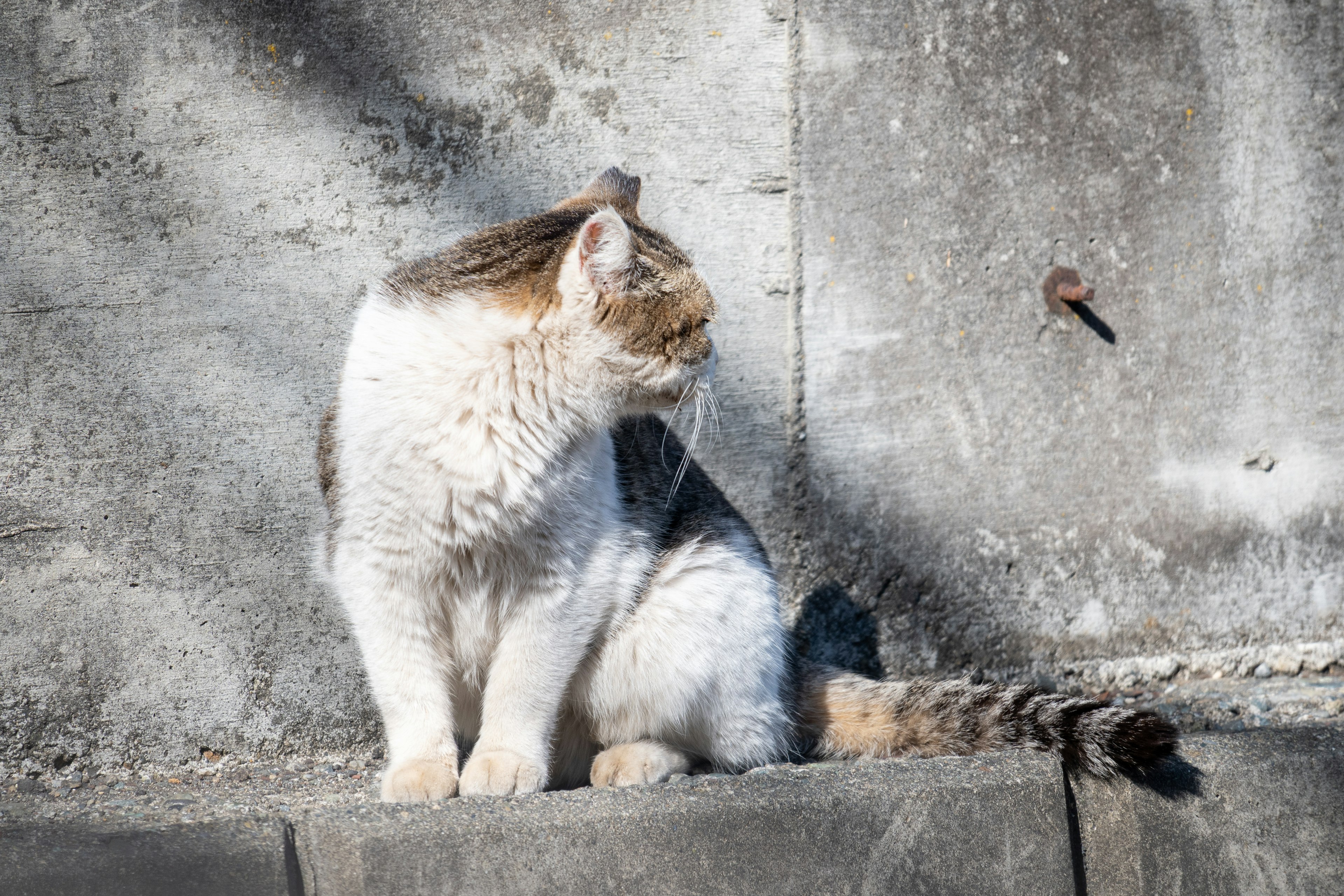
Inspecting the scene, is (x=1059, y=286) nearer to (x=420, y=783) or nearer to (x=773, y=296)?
(x=773, y=296)

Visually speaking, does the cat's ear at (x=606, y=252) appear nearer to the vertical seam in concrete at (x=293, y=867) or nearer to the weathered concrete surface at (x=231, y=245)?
the weathered concrete surface at (x=231, y=245)

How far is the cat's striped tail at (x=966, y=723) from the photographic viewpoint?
191 centimetres

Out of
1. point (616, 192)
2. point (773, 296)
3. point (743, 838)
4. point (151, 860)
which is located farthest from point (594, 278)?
point (151, 860)

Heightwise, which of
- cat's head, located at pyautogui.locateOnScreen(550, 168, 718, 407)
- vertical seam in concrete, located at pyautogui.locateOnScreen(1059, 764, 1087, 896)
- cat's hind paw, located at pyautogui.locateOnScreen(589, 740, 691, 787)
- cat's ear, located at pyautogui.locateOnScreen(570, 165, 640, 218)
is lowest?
vertical seam in concrete, located at pyautogui.locateOnScreen(1059, 764, 1087, 896)

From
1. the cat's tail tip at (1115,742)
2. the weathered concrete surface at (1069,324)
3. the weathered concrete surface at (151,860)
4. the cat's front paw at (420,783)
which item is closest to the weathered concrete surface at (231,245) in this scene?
the weathered concrete surface at (1069,324)

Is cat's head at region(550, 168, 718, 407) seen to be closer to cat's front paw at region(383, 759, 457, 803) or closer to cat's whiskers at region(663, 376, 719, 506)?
cat's whiskers at region(663, 376, 719, 506)

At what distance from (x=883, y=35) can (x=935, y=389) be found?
1.02 metres

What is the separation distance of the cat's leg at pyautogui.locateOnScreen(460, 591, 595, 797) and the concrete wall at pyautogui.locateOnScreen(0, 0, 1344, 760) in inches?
26.4

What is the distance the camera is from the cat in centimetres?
186

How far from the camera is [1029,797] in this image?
1.90 metres

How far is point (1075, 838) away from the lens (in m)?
1.96

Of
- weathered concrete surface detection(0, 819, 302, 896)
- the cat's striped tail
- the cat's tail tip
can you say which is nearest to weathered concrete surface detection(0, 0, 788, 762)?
weathered concrete surface detection(0, 819, 302, 896)

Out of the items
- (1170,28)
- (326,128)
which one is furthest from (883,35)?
(326,128)

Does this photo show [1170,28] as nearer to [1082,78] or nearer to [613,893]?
[1082,78]
